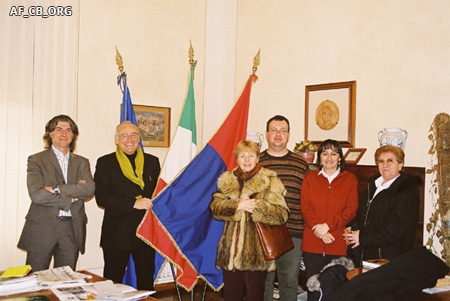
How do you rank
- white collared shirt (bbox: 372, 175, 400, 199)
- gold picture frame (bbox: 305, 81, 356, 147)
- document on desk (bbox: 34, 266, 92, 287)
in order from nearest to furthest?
1. document on desk (bbox: 34, 266, 92, 287)
2. white collared shirt (bbox: 372, 175, 400, 199)
3. gold picture frame (bbox: 305, 81, 356, 147)

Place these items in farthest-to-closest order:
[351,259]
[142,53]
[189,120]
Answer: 1. [142,53]
2. [189,120]
3. [351,259]

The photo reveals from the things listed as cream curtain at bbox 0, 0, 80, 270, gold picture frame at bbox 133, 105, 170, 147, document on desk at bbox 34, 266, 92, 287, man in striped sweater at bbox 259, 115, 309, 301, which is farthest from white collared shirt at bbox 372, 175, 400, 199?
cream curtain at bbox 0, 0, 80, 270

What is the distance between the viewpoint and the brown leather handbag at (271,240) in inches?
126

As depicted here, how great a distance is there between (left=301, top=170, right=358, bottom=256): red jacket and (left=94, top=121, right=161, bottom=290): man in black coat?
3.72ft

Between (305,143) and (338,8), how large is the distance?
1.33 metres

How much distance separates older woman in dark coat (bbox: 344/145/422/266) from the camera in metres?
3.04

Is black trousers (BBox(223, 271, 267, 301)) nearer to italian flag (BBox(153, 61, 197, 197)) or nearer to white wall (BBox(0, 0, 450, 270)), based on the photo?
italian flag (BBox(153, 61, 197, 197))

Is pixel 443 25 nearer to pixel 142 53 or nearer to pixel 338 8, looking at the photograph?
pixel 338 8

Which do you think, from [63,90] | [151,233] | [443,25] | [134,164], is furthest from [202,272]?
[443,25]

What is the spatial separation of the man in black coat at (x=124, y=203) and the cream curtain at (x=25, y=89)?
1.06 meters

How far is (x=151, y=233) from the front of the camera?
11.7 ft

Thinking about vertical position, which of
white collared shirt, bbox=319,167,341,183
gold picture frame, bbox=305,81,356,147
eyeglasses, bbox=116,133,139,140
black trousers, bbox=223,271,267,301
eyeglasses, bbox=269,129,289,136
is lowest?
black trousers, bbox=223,271,267,301

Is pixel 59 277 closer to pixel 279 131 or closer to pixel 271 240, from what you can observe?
pixel 271 240

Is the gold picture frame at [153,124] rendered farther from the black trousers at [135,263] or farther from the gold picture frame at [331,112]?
the black trousers at [135,263]
